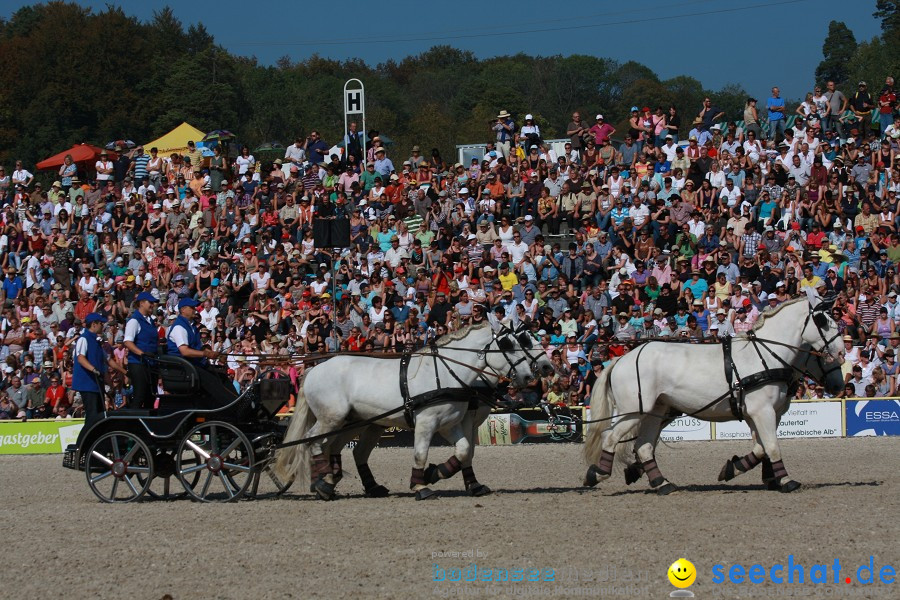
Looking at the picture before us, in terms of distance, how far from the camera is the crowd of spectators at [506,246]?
1983 centimetres

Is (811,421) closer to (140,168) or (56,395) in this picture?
(56,395)

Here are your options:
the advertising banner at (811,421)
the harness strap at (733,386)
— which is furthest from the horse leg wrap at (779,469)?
the advertising banner at (811,421)

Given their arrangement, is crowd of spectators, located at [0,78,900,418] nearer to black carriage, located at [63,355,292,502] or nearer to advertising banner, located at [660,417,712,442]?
advertising banner, located at [660,417,712,442]

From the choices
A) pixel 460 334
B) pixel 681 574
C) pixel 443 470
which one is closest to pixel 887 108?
pixel 460 334

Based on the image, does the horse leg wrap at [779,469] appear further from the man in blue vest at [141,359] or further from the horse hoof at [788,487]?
the man in blue vest at [141,359]

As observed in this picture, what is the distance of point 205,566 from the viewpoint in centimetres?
838

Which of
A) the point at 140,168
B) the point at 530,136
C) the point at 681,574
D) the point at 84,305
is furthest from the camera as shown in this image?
the point at 140,168

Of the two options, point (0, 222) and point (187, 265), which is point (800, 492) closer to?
point (187, 265)

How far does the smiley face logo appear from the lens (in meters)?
7.29

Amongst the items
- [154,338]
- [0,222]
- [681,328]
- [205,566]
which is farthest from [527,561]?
[0,222]

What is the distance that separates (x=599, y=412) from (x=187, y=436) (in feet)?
13.5

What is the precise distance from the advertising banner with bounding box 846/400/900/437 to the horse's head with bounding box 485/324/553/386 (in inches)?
339

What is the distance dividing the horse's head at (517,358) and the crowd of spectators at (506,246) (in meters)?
6.40

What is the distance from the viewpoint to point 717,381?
11.3m
